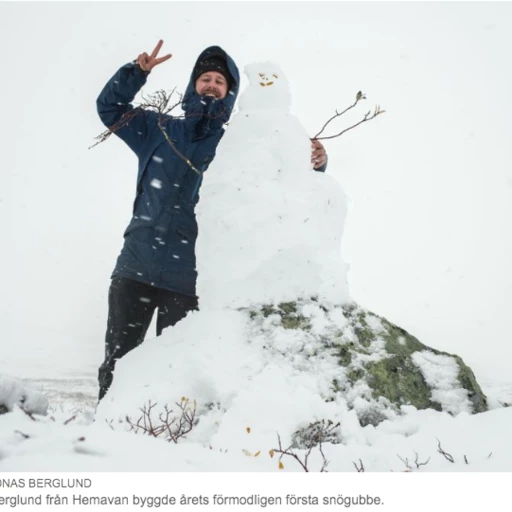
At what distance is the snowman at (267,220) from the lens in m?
3.10

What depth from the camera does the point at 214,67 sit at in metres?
3.96

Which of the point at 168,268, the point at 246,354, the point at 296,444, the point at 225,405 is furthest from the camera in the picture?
the point at 168,268

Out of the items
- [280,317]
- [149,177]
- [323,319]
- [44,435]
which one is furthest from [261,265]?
[44,435]

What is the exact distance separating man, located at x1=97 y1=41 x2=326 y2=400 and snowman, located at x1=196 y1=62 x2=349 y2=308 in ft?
0.71

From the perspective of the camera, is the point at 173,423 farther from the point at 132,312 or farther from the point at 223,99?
the point at 223,99

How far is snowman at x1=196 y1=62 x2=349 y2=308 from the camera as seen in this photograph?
310 cm

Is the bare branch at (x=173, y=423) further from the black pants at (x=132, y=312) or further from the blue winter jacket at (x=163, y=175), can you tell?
the blue winter jacket at (x=163, y=175)

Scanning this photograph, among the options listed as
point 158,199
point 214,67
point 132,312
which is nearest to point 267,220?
point 158,199

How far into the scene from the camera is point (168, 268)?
329 centimetres

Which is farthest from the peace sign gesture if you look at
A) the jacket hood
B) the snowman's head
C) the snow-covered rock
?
the snow-covered rock
